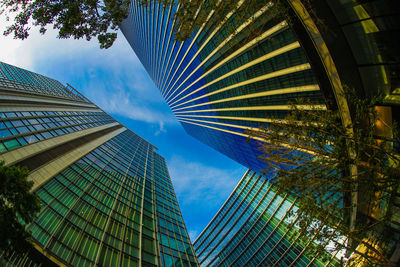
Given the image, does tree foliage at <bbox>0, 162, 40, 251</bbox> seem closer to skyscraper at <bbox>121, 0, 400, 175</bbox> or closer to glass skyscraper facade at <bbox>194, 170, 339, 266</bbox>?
skyscraper at <bbox>121, 0, 400, 175</bbox>

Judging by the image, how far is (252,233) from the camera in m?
53.0

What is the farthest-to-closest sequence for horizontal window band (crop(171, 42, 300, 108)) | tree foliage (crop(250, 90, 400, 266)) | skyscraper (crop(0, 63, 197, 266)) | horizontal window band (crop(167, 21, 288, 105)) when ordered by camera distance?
horizontal window band (crop(171, 42, 300, 108))
horizontal window band (crop(167, 21, 288, 105))
skyscraper (crop(0, 63, 197, 266))
tree foliage (crop(250, 90, 400, 266))

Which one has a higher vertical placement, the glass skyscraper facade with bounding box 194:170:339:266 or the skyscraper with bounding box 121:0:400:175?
the skyscraper with bounding box 121:0:400:175

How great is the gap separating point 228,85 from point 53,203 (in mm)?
29226

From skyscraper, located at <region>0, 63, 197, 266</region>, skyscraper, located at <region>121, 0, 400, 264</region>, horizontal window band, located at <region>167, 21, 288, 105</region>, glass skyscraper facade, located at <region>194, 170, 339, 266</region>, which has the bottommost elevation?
glass skyscraper facade, located at <region>194, 170, 339, 266</region>

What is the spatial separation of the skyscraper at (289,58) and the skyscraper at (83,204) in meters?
15.9

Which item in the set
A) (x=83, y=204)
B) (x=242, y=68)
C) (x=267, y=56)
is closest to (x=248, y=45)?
(x=267, y=56)

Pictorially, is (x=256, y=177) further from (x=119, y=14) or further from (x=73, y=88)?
(x=73, y=88)

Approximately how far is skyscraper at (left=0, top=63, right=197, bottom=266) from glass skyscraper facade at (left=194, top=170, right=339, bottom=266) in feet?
87.1

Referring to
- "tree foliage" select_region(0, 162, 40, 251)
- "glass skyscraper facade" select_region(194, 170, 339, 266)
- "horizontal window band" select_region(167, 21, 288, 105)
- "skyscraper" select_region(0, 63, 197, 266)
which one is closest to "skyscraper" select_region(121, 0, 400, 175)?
"horizontal window band" select_region(167, 21, 288, 105)

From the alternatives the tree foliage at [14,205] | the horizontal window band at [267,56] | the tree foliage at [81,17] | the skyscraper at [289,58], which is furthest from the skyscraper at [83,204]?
the horizontal window band at [267,56]

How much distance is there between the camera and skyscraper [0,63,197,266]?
531 inches

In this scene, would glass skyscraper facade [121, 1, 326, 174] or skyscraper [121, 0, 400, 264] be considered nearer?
skyscraper [121, 0, 400, 264]

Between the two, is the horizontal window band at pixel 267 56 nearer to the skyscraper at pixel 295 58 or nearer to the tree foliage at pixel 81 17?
the skyscraper at pixel 295 58
